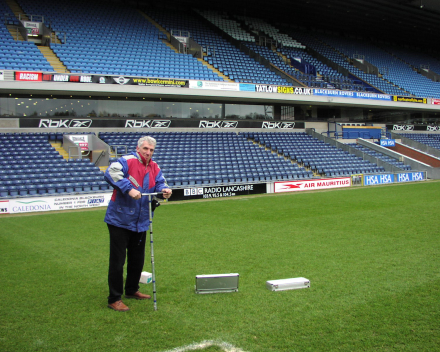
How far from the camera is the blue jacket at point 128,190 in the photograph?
4.34 m

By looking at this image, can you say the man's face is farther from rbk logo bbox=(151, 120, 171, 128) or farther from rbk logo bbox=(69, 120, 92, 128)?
rbk logo bbox=(151, 120, 171, 128)

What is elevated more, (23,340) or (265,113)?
(265,113)

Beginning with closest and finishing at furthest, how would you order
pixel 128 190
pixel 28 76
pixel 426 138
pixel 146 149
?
1. pixel 128 190
2. pixel 146 149
3. pixel 28 76
4. pixel 426 138

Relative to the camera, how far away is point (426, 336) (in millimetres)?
3611

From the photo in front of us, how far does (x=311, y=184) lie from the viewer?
21.6 meters

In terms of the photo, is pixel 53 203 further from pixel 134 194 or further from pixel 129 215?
pixel 134 194

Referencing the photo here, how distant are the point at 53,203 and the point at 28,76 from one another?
740 centimetres

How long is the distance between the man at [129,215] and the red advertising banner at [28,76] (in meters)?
16.9

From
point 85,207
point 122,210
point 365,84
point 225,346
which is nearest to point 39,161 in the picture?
point 85,207

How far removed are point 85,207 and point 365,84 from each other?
2667 centimetres

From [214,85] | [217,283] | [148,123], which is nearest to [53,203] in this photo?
[148,123]

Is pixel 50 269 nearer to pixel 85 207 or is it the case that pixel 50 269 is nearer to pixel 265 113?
pixel 85 207

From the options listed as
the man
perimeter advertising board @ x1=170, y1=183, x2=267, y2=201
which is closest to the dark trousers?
the man

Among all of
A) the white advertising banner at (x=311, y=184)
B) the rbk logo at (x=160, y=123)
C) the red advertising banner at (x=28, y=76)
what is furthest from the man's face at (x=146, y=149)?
the rbk logo at (x=160, y=123)
